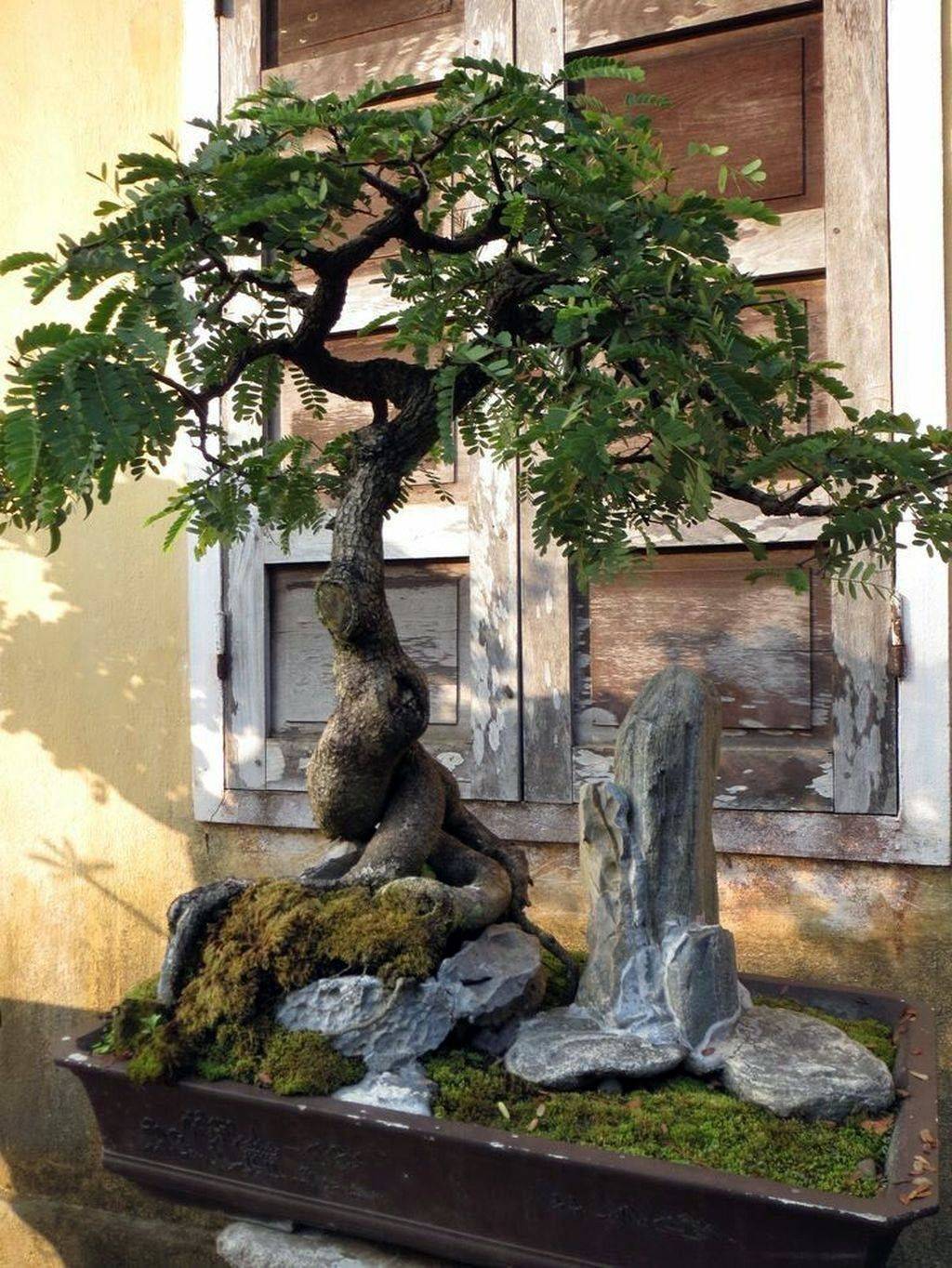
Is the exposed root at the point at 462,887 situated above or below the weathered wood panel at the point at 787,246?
below

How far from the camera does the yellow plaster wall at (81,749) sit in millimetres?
3176

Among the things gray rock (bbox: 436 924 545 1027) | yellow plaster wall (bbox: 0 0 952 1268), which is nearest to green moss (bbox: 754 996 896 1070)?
gray rock (bbox: 436 924 545 1027)

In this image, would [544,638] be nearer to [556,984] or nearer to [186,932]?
[556,984]

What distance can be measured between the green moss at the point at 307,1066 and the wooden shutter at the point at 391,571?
1.21 metres

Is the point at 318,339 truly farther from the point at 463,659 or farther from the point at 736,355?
the point at 463,659

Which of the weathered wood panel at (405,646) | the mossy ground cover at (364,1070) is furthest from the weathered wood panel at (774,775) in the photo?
the mossy ground cover at (364,1070)

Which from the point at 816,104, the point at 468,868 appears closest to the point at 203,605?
the point at 468,868

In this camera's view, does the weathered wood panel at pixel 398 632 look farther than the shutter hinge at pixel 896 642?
Yes

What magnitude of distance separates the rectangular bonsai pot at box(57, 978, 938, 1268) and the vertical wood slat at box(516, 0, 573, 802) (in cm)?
113

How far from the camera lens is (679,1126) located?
4.67 feet

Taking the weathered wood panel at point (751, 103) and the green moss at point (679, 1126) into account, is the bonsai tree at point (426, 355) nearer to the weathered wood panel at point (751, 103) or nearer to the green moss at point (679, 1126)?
the green moss at point (679, 1126)

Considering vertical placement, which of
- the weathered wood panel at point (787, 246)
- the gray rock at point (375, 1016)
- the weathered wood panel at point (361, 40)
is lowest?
the gray rock at point (375, 1016)

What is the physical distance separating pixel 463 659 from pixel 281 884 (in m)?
1.22

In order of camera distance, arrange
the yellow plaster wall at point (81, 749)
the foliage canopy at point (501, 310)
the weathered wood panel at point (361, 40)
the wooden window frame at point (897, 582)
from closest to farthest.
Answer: the foliage canopy at point (501, 310), the wooden window frame at point (897, 582), the weathered wood panel at point (361, 40), the yellow plaster wall at point (81, 749)
